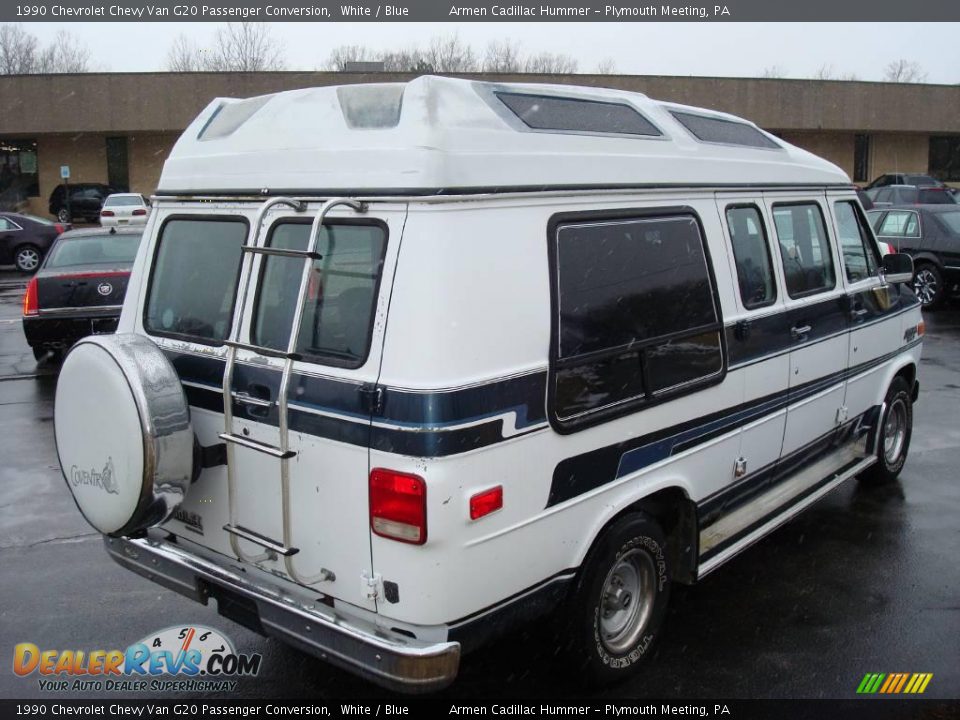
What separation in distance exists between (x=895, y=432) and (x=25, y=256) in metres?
21.1

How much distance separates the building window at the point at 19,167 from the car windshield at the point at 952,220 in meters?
33.1

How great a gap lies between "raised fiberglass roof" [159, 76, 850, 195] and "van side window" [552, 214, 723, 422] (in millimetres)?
240

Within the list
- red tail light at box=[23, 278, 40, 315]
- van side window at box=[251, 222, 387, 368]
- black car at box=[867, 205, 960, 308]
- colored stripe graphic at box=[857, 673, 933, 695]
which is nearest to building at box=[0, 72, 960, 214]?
black car at box=[867, 205, 960, 308]

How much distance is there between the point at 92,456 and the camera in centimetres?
359

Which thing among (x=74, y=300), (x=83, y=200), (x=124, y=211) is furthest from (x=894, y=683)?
(x=83, y=200)

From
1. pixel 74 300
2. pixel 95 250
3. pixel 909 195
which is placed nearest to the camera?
pixel 74 300

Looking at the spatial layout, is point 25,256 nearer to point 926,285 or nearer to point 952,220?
Answer: point 926,285

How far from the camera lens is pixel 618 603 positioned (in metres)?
4.01

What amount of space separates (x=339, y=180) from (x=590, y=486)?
1547 mm

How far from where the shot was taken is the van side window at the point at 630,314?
3.51 m

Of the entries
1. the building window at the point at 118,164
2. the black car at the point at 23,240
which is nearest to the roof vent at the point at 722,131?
the black car at the point at 23,240

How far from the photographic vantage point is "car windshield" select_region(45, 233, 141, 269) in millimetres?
10391

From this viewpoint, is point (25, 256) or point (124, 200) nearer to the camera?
point (25, 256)

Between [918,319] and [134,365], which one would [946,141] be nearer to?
[918,319]
